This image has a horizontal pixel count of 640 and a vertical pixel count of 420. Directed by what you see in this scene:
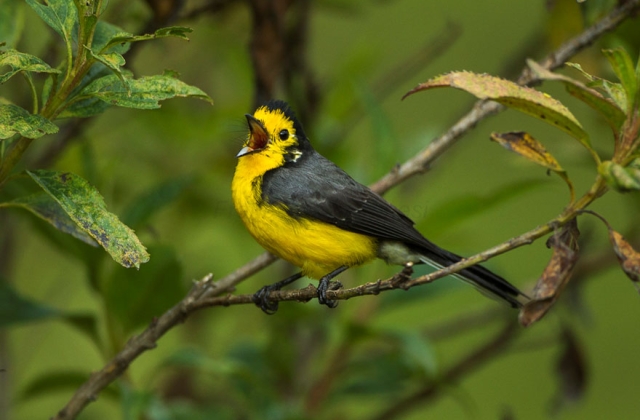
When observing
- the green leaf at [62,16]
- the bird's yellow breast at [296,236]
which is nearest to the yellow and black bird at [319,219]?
the bird's yellow breast at [296,236]

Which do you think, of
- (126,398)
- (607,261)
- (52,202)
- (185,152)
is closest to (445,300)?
(607,261)

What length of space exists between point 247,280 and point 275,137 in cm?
83

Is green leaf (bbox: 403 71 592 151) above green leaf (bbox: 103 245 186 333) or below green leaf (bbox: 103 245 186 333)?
above

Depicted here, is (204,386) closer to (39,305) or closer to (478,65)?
(39,305)

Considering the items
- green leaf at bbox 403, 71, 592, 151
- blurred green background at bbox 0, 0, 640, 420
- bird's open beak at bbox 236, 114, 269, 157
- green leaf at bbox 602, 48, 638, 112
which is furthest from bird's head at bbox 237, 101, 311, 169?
green leaf at bbox 602, 48, 638, 112

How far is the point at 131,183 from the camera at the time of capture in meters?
3.72

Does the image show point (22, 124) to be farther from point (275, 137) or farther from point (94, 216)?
point (275, 137)

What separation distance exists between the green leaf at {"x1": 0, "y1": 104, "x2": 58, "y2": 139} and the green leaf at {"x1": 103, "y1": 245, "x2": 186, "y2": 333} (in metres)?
0.88

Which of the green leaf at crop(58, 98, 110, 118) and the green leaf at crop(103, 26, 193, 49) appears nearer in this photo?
the green leaf at crop(103, 26, 193, 49)

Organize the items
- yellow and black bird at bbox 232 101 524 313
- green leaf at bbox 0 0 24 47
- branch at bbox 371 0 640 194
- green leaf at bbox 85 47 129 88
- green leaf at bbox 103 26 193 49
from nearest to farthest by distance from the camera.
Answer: green leaf at bbox 85 47 129 88
green leaf at bbox 103 26 193 49
green leaf at bbox 0 0 24 47
branch at bbox 371 0 640 194
yellow and black bird at bbox 232 101 524 313

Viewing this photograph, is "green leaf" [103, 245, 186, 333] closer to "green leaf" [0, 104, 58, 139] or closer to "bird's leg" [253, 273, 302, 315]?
"bird's leg" [253, 273, 302, 315]

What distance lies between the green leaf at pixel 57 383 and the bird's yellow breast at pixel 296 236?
704mm

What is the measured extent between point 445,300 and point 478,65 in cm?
189

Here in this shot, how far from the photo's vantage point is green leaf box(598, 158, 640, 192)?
156cm
